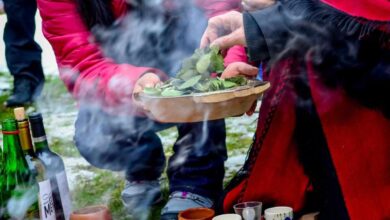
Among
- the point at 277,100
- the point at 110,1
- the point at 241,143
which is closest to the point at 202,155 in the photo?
the point at 241,143

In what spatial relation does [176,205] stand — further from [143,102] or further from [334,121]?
[334,121]

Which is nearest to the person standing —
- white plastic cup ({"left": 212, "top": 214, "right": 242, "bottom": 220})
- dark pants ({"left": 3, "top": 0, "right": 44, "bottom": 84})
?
dark pants ({"left": 3, "top": 0, "right": 44, "bottom": 84})

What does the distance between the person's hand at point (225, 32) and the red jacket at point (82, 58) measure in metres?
0.21

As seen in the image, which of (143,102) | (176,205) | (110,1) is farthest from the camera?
(176,205)

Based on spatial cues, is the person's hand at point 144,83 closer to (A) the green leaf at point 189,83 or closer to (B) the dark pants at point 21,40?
(A) the green leaf at point 189,83

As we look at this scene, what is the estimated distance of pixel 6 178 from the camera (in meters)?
1.69

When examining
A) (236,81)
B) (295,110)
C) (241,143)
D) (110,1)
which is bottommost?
(241,143)

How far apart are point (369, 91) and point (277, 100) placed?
0.81ft

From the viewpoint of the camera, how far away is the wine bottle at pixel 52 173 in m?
1.59

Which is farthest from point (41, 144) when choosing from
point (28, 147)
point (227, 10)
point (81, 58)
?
point (227, 10)

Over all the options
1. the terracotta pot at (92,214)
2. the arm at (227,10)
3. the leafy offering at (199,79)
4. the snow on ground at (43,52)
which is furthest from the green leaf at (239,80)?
the snow on ground at (43,52)

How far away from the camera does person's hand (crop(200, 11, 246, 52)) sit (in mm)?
1436

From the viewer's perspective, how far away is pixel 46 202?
1545 mm

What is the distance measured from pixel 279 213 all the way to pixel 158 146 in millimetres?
517
